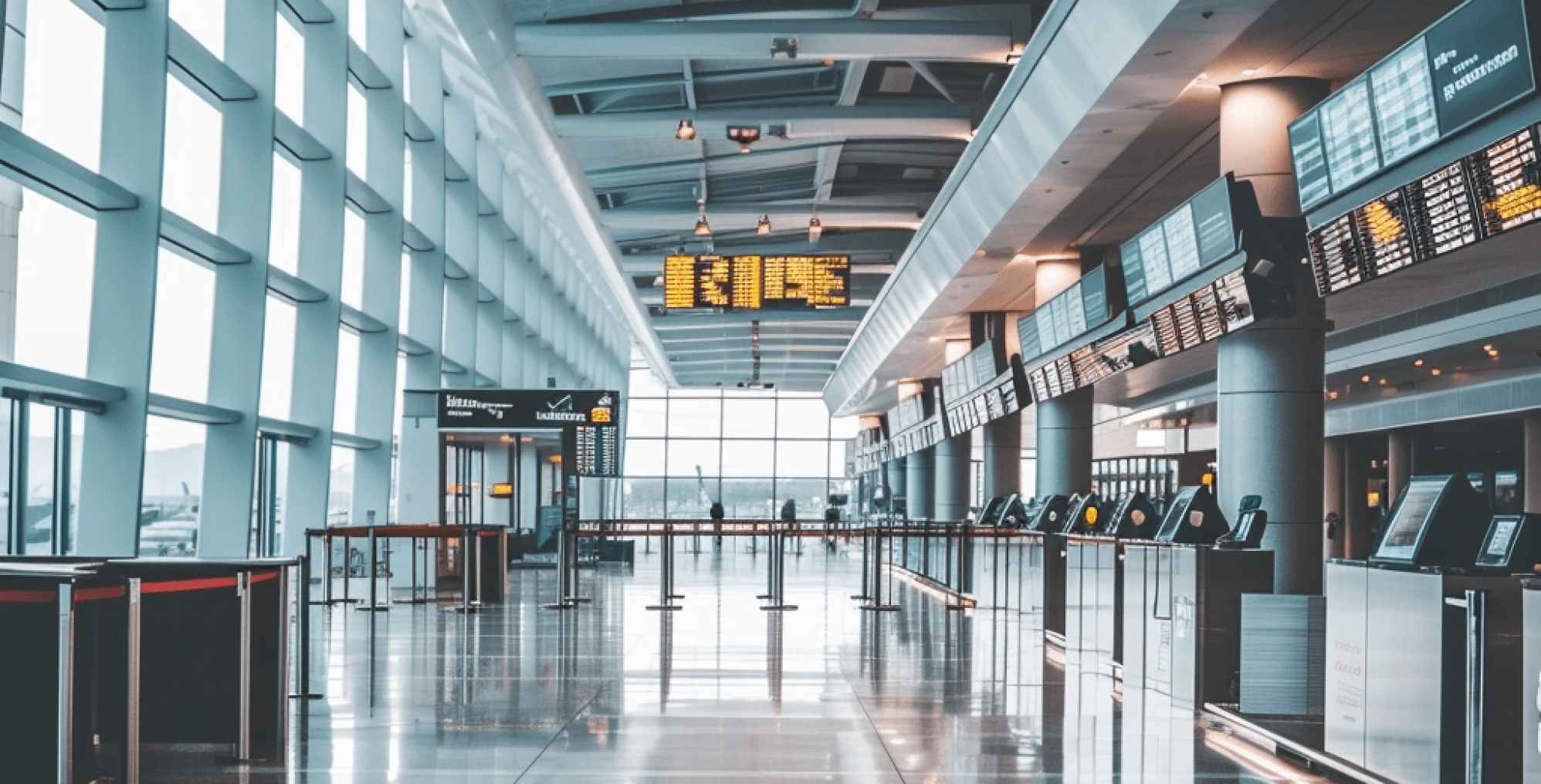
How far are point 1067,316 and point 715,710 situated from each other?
7788 mm

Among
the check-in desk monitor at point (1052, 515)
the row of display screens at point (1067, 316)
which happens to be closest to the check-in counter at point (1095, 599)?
the row of display screens at point (1067, 316)

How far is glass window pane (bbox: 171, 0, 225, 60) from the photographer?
45.1 ft

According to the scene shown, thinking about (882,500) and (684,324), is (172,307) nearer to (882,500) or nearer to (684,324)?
(684,324)

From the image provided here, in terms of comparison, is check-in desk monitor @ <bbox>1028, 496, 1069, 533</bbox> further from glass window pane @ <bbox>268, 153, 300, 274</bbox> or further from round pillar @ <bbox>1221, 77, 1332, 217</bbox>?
glass window pane @ <bbox>268, 153, 300, 274</bbox>

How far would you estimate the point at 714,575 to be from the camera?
83.7 ft

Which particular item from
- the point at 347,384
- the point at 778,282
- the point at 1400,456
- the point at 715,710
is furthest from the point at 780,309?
the point at 1400,456

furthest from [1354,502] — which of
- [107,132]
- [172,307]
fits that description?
[107,132]

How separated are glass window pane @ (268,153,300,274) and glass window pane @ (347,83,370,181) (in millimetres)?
1955

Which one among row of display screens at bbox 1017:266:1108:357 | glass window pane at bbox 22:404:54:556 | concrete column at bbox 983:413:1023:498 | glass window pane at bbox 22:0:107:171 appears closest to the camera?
glass window pane at bbox 22:0:107:171

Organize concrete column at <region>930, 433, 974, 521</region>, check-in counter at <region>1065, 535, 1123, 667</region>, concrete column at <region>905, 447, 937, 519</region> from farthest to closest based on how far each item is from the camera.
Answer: concrete column at <region>905, 447, 937, 519</region>
concrete column at <region>930, 433, 974, 521</region>
check-in counter at <region>1065, 535, 1123, 667</region>

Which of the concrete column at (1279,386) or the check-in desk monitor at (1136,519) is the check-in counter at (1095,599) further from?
the concrete column at (1279,386)

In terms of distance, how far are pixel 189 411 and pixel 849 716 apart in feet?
22.8

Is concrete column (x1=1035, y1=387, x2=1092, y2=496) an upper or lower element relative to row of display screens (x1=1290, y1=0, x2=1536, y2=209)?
lower

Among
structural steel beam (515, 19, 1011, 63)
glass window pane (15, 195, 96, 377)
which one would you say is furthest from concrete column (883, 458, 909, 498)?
glass window pane (15, 195, 96, 377)
